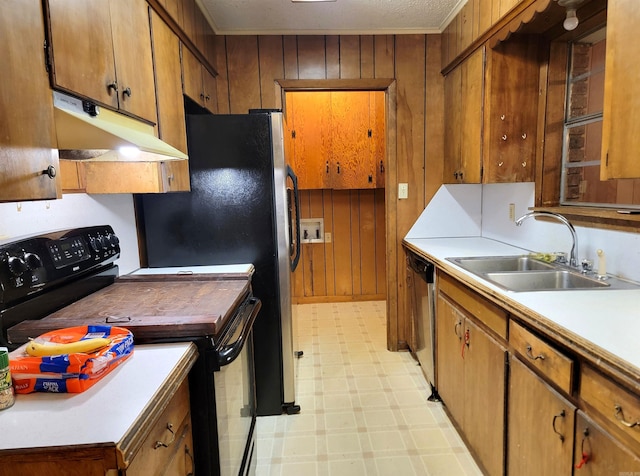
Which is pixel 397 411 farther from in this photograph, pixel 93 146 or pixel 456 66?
pixel 456 66

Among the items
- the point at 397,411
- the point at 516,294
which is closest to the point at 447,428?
the point at 397,411

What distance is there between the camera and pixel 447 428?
6.73 feet

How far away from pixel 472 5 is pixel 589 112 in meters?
0.92

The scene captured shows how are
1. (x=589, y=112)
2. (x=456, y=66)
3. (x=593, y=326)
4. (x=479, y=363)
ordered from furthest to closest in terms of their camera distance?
(x=456, y=66), (x=589, y=112), (x=479, y=363), (x=593, y=326)

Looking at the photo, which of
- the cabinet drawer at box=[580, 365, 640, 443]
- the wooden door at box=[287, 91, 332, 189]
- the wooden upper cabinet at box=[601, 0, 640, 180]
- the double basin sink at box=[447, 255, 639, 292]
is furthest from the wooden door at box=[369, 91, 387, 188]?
the cabinet drawer at box=[580, 365, 640, 443]

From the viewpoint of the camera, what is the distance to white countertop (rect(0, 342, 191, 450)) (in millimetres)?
658

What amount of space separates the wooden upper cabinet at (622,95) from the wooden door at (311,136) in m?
2.85

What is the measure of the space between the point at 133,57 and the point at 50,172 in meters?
0.71

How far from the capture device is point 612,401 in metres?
0.91

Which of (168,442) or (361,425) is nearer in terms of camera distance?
(168,442)

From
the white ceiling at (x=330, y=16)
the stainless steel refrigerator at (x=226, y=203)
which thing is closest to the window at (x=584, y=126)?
the white ceiling at (x=330, y=16)

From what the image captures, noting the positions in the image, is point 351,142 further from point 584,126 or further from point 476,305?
point 476,305

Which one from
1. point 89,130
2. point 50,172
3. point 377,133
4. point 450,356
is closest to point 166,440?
point 50,172

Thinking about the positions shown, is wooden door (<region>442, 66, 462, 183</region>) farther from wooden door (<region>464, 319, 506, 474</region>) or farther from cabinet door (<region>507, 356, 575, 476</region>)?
cabinet door (<region>507, 356, 575, 476</region>)
